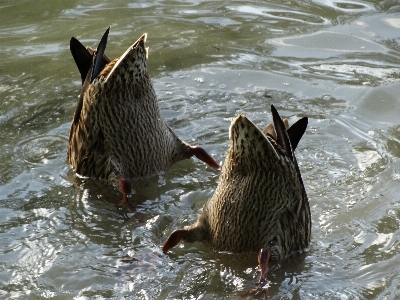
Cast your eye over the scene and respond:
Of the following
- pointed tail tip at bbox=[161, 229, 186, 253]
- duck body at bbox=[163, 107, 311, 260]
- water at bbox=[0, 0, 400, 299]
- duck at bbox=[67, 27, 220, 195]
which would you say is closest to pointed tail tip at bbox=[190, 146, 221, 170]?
water at bbox=[0, 0, 400, 299]

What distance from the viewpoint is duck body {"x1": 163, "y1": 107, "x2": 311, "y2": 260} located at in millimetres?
5074

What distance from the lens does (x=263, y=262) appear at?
16.4 ft

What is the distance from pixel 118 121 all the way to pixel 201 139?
1.18 meters

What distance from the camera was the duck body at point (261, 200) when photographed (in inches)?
200

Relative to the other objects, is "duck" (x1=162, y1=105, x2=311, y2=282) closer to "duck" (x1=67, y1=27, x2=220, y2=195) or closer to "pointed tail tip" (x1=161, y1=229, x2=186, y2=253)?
"pointed tail tip" (x1=161, y1=229, x2=186, y2=253)

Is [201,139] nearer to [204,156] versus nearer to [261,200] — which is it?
[204,156]

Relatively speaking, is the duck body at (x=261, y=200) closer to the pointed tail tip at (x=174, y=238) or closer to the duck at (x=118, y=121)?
the pointed tail tip at (x=174, y=238)

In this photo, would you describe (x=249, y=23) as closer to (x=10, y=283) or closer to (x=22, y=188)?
(x=22, y=188)

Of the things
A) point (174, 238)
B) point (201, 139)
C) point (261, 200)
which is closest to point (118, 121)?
point (201, 139)

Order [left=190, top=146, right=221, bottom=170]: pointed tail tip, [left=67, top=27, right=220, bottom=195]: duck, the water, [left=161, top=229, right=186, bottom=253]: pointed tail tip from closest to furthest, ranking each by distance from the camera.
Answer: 1. the water
2. [left=161, top=229, right=186, bottom=253]: pointed tail tip
3. [left=67, top=27, right=220, bottom=195]: duck
4. [left=190, top=146, right=221, bottom=170]: pointed tail tip

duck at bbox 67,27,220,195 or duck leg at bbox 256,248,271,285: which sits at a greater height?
duck at bbox 67,27,220,195

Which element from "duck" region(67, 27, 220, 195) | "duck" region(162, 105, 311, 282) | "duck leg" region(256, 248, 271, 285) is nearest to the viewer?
"duck leg" region(256, 248, 271, 285)

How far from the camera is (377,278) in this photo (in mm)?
5145

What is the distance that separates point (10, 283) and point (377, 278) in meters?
2.52
